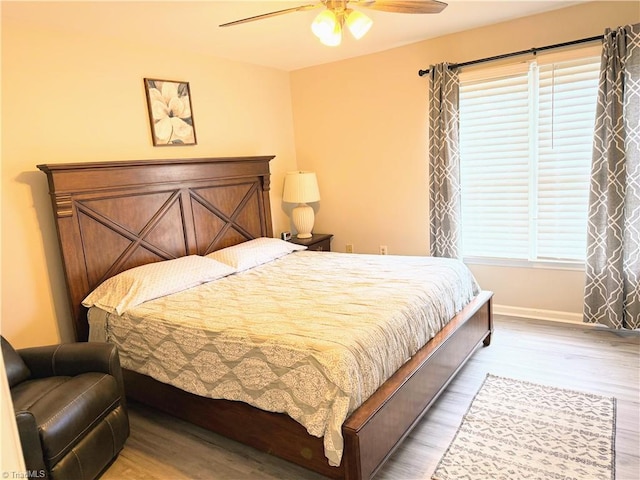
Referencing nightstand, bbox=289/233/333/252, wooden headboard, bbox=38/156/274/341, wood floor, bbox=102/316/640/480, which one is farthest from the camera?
nightstand, bbox=289/233/333/252

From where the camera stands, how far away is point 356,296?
2613mm

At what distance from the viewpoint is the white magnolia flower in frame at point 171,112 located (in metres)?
3.49

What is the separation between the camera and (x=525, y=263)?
151 inches

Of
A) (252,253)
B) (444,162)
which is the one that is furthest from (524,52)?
(252,253)

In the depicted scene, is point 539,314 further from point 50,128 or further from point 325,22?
point 50,128

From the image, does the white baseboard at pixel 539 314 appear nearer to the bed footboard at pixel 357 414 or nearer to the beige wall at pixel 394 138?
the beige wall at pixel 394 138

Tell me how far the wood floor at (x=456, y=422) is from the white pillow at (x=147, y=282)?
74cm

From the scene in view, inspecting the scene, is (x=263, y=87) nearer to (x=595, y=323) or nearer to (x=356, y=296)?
(x=356, y=296)

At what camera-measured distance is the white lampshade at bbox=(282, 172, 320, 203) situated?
4531 millimetres

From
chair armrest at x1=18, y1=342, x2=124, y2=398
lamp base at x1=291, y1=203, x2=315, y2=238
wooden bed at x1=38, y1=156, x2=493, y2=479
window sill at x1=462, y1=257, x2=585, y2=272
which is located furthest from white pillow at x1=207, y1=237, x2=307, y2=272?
window sill at x1=462, y1=257, x2=585, y2=272

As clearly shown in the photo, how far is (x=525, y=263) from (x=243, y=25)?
3.06 m

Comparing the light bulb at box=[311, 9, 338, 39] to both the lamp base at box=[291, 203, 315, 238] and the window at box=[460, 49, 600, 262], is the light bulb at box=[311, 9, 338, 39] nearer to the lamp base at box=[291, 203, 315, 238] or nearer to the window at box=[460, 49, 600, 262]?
the window at box=[460, 49, 600, 262]

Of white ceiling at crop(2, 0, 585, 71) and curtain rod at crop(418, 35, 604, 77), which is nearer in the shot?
white ceiling at crop(2, 0, 585, 71)

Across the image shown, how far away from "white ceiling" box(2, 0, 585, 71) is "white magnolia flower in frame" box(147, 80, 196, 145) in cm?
33
